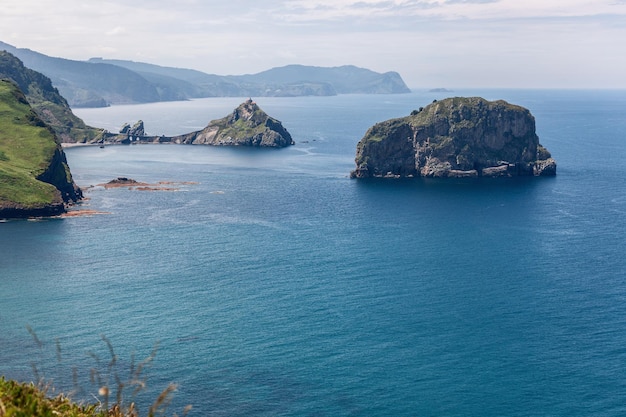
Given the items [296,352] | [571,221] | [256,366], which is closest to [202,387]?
[256,366]

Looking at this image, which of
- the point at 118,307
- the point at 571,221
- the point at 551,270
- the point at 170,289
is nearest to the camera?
the point at 118,307

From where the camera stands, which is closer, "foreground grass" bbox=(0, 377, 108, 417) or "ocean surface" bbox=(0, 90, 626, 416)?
"foreground grass" bbox=(0, 377, 108, 417)

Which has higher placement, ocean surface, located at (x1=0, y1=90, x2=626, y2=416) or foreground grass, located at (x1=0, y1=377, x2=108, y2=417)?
foreground grass, located at (x1=0, y1=377, x2=108, y2=417)

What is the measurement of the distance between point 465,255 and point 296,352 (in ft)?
231

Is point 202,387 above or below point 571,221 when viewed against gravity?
below

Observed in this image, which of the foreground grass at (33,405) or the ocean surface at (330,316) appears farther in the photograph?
the ocean surface at (330,316)

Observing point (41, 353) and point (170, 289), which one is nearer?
point (41, 353)

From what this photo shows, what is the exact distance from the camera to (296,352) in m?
103

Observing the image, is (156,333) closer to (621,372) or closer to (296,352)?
(296,352)

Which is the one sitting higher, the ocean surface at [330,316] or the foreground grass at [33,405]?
the foreground grass at [33,405]

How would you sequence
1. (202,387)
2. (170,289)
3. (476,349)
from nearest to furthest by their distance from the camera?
(202,387), (476,349), (170,289)

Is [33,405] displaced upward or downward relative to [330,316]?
upward

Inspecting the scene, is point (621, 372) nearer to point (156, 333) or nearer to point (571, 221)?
point (156, 333)

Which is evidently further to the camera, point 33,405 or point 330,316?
point 330,316
